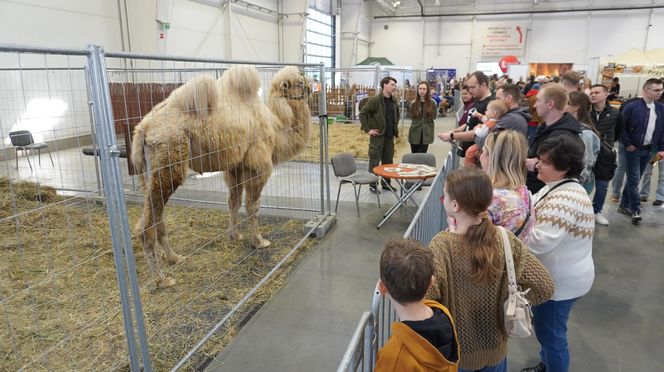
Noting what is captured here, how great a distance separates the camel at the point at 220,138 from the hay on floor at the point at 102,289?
0.90 feet

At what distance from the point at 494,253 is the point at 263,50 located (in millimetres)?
17445

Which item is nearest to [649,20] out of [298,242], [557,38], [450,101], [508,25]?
[557,38]

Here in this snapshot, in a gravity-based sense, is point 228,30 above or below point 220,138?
above

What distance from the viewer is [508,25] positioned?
25016mm

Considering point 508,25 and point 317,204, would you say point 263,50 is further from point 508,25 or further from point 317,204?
point 508,25

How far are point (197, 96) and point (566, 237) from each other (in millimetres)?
2899

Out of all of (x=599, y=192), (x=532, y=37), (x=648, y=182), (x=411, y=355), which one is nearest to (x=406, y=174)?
(x=599, y=192)

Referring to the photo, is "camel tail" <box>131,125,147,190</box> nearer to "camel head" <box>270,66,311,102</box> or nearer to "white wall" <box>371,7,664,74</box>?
"camel head" <box>270,66,311,102</box>

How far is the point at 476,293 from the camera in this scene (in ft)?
5.66

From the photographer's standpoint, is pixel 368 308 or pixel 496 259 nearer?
pixel 496 259

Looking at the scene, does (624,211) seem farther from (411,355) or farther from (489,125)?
(411,355)

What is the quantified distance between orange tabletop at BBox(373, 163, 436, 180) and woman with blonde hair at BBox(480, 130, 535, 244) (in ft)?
8.86

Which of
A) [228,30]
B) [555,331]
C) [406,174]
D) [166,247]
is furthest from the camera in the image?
[228,30]

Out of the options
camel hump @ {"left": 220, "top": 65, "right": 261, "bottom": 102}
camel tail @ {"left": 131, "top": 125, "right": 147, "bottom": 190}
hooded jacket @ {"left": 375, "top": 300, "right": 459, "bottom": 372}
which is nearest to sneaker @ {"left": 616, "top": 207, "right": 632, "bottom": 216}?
camel hump @ {"left": 220, "top": 65, "right": 261, "bottom": 102}
